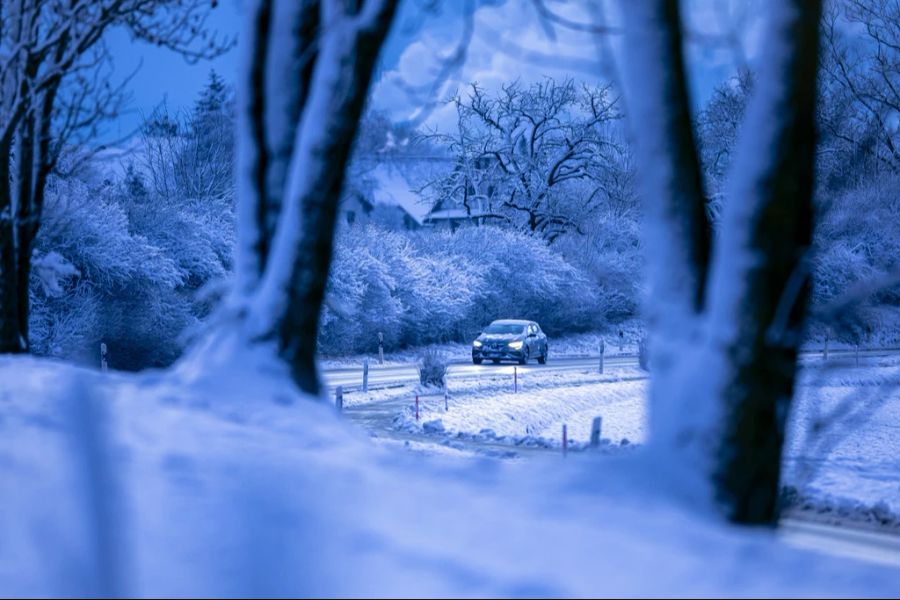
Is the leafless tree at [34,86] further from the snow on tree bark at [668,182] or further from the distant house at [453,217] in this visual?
the distant house at [453,217]

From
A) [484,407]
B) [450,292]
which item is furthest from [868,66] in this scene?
[450,292]

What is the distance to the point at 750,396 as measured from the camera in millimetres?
4371

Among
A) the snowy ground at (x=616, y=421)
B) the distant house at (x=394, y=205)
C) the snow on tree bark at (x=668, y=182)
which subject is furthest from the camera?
the distant house at (x=394, y=205)

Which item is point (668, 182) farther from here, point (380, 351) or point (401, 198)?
point (401, 198)

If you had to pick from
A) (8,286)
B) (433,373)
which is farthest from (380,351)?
(8,286)

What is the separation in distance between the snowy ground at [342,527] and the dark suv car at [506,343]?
28.1 metres

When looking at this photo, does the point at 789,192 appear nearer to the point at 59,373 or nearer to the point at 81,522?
the point at 81,522

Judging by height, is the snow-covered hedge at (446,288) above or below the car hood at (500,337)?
above

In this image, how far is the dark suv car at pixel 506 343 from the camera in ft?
111

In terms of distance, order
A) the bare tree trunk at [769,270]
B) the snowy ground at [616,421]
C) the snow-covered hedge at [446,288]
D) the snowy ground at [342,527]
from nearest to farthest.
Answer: the snowy ground at [342,527] → the bare tree trunk at [769,270] → the snowy ground at [616,421] → the snow-covered hedge at [446,288]

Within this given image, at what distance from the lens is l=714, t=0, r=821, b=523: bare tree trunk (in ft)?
14.3

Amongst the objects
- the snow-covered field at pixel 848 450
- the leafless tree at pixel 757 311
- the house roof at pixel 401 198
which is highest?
the house roof at pixel 401 198

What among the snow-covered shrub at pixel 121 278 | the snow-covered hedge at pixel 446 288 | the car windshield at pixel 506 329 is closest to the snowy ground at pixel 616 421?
the car windshield at pixel 506 329

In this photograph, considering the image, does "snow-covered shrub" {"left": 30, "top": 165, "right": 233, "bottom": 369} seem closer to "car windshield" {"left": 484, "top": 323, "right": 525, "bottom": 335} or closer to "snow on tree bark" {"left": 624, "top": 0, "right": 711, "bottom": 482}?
"car windshield" {"left": 484, "top": 323, "right": 525, "bottom": 335}
